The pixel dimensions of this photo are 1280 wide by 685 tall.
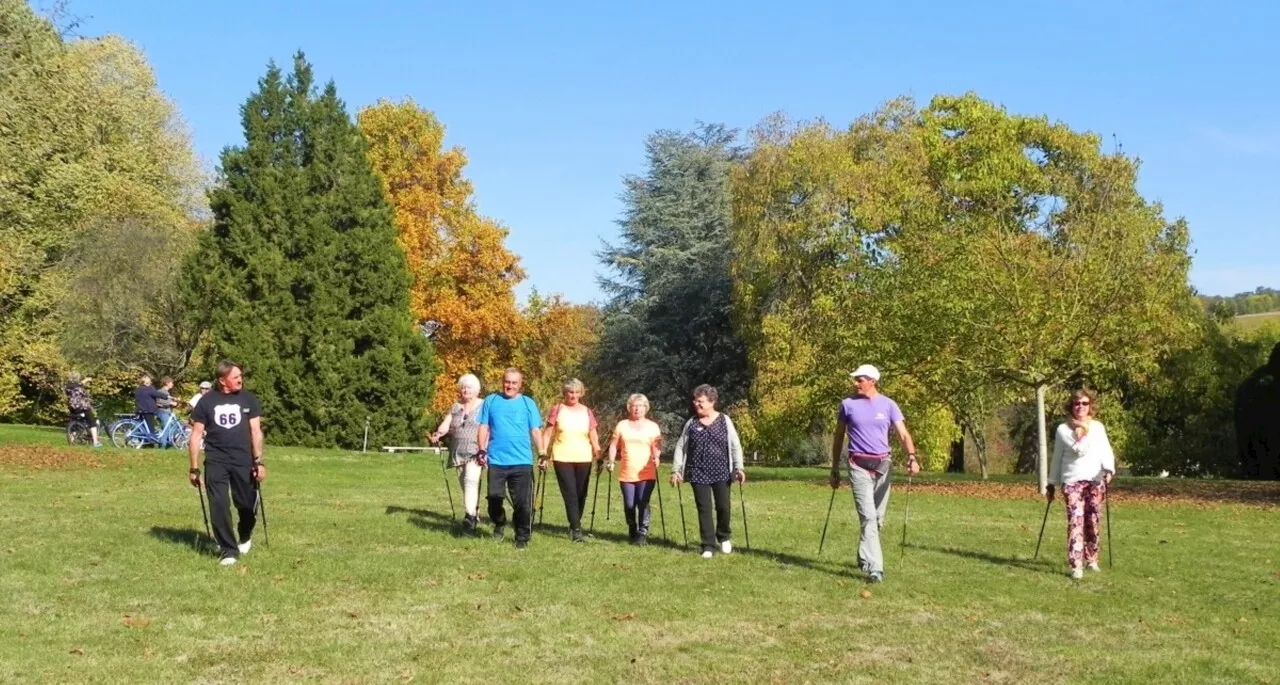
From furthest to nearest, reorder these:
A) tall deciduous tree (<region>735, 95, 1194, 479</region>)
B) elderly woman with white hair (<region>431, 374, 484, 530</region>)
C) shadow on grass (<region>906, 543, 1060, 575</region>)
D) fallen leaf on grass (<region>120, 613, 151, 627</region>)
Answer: tall deciduous tree (<region>735, 95, 1194, 479</region>), elderly woman with white hair (<region>431, 374, 484, 530</region>), shadow on grass (<region>906, 543, 1060, 575</region>), fallen leaf on grass (<region>120, 613, 151, 627</region>)

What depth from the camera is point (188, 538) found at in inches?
565

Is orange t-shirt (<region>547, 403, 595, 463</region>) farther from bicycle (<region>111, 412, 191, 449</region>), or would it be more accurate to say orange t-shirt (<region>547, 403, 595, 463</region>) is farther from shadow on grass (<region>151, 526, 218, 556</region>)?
bicycle (<region>111, 412, 191, 449</region>)

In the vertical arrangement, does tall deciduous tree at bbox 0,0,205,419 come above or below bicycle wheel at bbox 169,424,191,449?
above

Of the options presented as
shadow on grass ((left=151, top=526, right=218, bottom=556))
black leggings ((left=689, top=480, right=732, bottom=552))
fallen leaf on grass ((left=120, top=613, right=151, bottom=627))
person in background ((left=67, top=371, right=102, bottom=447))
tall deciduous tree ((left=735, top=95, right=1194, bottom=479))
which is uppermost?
tall deciduous tree ((left=735, top=95, right=1194, bottom=479))

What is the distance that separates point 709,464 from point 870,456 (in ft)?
6.47

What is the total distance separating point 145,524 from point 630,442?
5903 millimetres

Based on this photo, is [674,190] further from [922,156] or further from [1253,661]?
[1253,661]

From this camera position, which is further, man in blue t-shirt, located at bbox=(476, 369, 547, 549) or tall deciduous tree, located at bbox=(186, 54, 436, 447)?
tall deciduous tree, located at bbox=(186, 54, 436, 447)

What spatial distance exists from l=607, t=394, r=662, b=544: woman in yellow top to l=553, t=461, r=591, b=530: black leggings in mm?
353

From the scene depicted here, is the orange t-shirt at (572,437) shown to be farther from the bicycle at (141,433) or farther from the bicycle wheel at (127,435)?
the bicycle wheel at (127,435)

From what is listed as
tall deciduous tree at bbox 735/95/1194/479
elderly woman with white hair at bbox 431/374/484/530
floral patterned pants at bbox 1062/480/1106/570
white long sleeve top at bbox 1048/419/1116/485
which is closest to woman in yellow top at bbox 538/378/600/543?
elderly woman with white hair at bbox 431/374/484/530

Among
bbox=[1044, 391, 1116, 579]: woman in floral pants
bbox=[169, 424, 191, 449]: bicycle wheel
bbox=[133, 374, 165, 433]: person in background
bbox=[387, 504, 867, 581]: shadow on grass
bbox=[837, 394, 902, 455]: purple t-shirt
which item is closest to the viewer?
bbox=[837, 394, 902, 455]: purple t-shirt

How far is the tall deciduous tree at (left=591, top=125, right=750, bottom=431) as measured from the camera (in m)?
45.4

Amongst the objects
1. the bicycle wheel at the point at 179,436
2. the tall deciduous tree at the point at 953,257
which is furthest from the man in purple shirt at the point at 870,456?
the bicycle wheel at the point at 179,436
